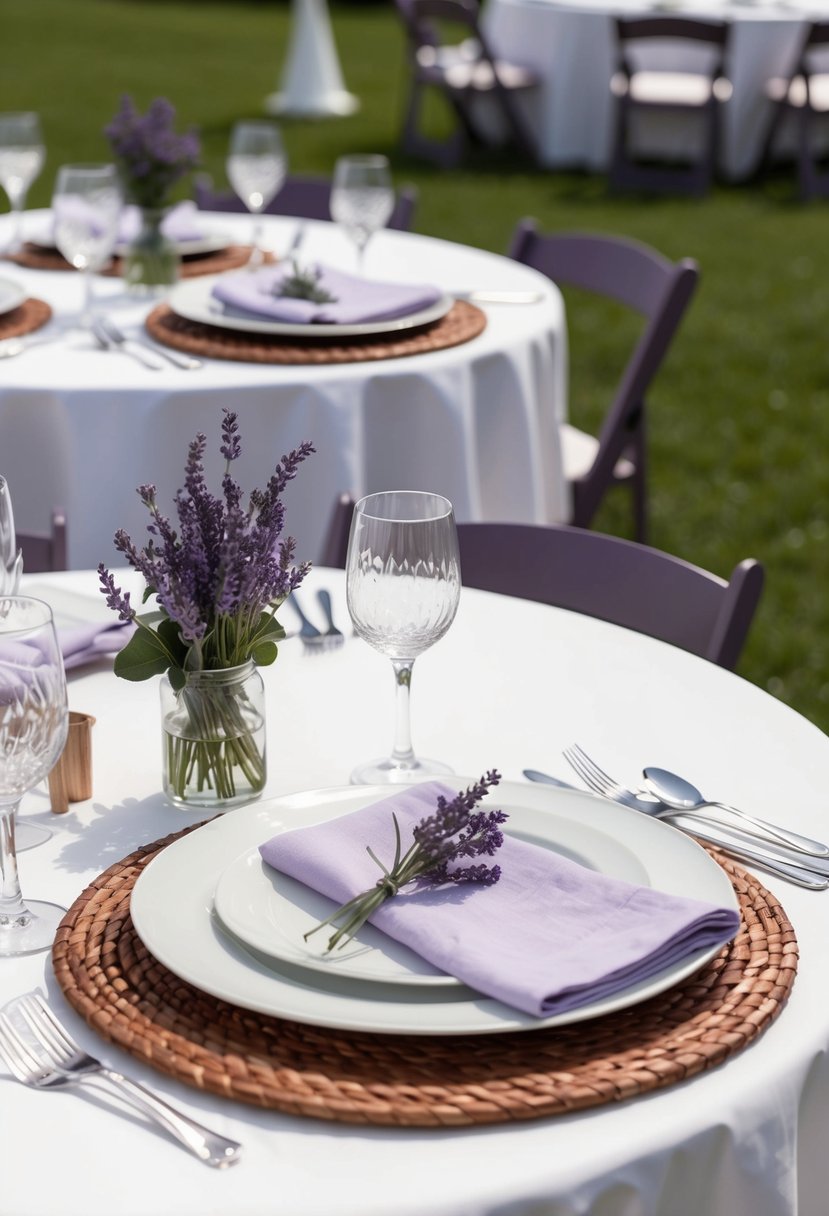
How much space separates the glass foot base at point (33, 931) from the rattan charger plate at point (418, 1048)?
0.12 ft

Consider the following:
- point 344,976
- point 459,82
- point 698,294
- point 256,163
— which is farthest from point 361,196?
point 459,82

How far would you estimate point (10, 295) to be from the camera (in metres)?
2.98

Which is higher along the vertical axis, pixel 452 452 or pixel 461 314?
pixel 461 314

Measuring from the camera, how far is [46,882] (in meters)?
1.24

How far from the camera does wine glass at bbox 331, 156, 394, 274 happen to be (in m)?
3.13

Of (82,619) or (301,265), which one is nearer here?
(82,619)

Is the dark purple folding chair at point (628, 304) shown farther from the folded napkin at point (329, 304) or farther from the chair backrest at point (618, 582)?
the chair backrest at point (618, 582)

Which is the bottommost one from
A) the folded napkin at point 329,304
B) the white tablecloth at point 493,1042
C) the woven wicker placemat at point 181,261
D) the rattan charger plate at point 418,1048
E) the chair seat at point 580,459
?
the chair seat at point 580,459

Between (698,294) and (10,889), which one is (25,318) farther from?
(698,294)

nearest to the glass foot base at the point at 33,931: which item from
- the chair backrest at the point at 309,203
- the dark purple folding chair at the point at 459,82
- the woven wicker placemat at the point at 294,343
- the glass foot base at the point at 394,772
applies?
the glass foot base at the point at 394,772

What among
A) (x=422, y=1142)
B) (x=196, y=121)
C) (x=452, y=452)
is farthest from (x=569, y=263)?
(x=196, y=121)

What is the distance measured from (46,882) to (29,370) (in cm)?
164

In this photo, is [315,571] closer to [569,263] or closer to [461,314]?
[461,314]

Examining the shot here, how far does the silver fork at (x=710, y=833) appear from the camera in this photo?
1255 mm
